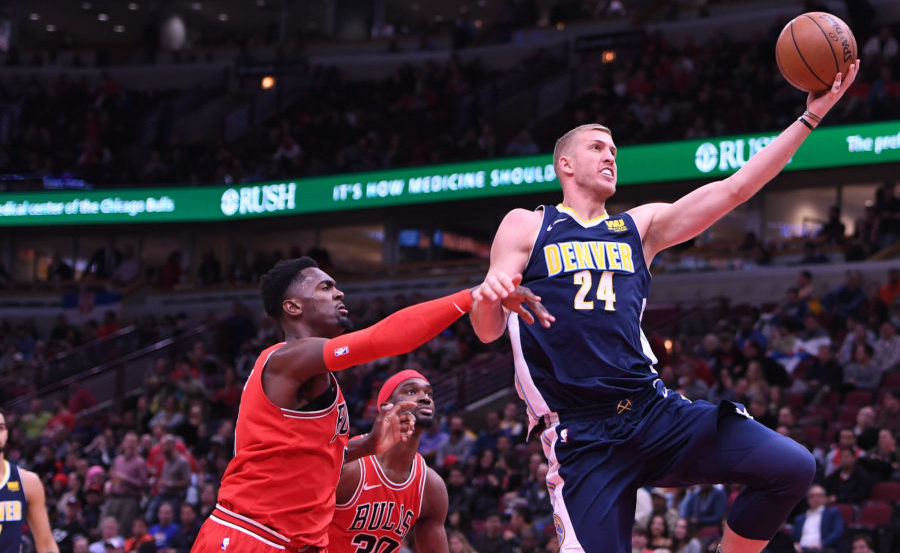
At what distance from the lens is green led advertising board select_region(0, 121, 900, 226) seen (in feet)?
62.7

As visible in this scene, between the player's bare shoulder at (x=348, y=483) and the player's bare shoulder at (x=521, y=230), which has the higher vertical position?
the player's bare shoulder at (x=521, y=230)

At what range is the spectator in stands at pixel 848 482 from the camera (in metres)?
10.9

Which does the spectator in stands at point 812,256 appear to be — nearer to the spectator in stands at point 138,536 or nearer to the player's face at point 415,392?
the spectator in stands at point 138,536

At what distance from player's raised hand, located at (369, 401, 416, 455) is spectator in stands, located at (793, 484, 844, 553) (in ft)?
19.3

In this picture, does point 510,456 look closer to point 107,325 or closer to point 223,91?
point 107,325

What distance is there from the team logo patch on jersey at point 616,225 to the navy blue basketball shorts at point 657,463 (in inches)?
29.4

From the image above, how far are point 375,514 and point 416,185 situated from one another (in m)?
17.5

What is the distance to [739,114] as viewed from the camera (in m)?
20.5

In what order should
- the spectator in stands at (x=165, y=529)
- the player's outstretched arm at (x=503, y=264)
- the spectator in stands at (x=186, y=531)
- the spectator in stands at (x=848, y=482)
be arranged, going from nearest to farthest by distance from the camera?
the player's outstretched arm at (x=503, y=264) → the spectator in stands at (x=848, y=482) → the spectator in stands at (x=186, y=531) → the spectator in stands at (x=165, y=529)

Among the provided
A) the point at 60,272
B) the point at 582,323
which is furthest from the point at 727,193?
the point at 60,272

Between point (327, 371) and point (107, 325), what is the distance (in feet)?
68.6

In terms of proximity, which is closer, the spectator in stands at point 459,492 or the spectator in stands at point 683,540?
the spectator in stands at point 683,540

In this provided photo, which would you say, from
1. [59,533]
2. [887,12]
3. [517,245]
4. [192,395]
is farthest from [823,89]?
[887,12]

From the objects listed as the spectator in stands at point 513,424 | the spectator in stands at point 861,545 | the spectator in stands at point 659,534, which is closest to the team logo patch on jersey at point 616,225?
the spectator in stands at point 861,545
